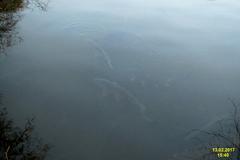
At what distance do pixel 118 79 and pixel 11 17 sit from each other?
2.98 m

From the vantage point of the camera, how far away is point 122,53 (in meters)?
5.14

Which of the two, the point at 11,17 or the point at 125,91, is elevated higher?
the point at 11,17

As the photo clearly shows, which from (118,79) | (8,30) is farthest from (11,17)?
(118,79)

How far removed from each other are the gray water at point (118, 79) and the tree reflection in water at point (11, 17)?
15 cm

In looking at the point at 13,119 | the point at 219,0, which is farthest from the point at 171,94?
the point at 219,0

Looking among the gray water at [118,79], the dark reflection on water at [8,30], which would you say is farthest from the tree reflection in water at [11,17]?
the gray water at [118,79]

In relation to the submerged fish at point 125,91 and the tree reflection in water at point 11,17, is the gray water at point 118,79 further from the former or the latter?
the tree reflection in water at point 11,17

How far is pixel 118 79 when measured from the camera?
4367mm

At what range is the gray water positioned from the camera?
3375 millimetres

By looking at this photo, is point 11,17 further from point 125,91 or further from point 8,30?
point 125,91

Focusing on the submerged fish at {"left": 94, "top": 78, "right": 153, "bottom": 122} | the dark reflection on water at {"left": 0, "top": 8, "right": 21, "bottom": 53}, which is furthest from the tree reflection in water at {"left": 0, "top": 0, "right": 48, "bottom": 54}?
the submerged fish at {"left": 94, "top": 78, "right": 153, "bottom": 122}

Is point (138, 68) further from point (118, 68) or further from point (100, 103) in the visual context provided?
point (100, 103)

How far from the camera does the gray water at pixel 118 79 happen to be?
338 centimetres

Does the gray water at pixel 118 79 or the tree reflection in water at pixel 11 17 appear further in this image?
the tree reflection in water at pixel 11 17
